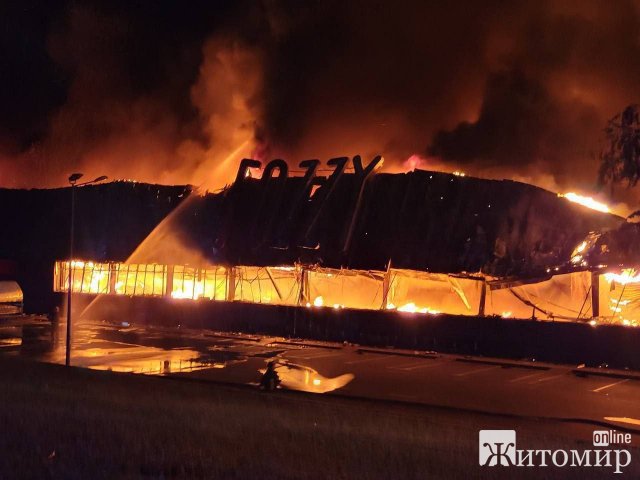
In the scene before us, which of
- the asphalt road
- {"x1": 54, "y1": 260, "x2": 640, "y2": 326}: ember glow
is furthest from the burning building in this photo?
the asphalt road

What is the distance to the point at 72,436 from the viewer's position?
8.81 metres

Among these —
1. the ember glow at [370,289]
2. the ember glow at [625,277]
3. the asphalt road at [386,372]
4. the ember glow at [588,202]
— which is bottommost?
the asphalt road at [386,372]

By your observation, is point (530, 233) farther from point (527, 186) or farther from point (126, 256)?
point (126, 256)

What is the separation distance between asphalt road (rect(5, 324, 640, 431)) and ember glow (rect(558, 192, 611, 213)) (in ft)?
22.4

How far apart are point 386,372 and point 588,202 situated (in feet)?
39.1

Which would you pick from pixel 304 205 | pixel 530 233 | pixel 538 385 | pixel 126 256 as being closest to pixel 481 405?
pixel 538 385

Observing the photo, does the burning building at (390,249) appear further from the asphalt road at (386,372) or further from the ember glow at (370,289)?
the asphalt road at (386,372)

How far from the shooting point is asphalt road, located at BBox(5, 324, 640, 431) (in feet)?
47.9

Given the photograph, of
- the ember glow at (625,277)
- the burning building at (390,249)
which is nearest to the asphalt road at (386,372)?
the burning building at (390,249)

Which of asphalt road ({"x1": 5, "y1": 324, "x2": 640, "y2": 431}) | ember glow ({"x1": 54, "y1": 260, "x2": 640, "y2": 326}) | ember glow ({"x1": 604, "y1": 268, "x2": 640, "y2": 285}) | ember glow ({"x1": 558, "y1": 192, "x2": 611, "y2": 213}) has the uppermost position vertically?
ember glow ({"x1": 558, "y1": 192, "x2": 611, "y2": 213})

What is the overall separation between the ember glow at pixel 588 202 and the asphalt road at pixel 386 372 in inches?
269

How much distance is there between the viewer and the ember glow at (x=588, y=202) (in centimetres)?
2539

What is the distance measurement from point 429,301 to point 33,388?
1692 centimetres

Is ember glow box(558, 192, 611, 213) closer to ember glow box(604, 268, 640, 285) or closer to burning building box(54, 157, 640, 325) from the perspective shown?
burning building box(54, 157, 640, 325)
